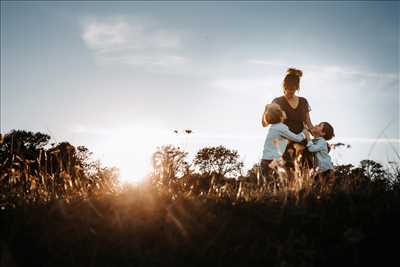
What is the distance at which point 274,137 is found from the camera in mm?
7672

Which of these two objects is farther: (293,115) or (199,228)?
(293,115)

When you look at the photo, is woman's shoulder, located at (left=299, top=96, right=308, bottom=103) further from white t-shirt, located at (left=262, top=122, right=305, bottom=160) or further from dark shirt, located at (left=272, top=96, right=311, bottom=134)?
white t-shirt, located at (left=262, top=122, right=305, bottom=160)

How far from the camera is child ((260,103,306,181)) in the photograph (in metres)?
7.60

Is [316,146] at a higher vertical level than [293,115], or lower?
lower

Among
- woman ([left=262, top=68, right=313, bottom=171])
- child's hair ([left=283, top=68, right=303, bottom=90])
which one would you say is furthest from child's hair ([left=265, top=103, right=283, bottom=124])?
child's hair ([left=283, top=68, right=303, bottom=90])

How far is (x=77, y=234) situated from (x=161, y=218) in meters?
0.90

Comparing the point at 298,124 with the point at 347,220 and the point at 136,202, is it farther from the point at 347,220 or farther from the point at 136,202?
the point at 136,202

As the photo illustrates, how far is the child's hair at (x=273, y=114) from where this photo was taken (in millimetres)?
7805

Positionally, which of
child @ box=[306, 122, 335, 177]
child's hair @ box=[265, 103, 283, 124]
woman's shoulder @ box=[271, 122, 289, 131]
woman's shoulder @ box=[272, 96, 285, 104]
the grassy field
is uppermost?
woman's shoulder @ box=[272, 96, 285, 104]

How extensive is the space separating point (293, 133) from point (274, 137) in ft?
1.81

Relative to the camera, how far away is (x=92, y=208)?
14.1ft

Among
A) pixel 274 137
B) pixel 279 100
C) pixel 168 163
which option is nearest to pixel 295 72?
pixel 279 100

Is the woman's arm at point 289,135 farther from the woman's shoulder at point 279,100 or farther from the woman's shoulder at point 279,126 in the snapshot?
the woman's shoulder at point 279,100

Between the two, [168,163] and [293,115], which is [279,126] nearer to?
[293,115]
